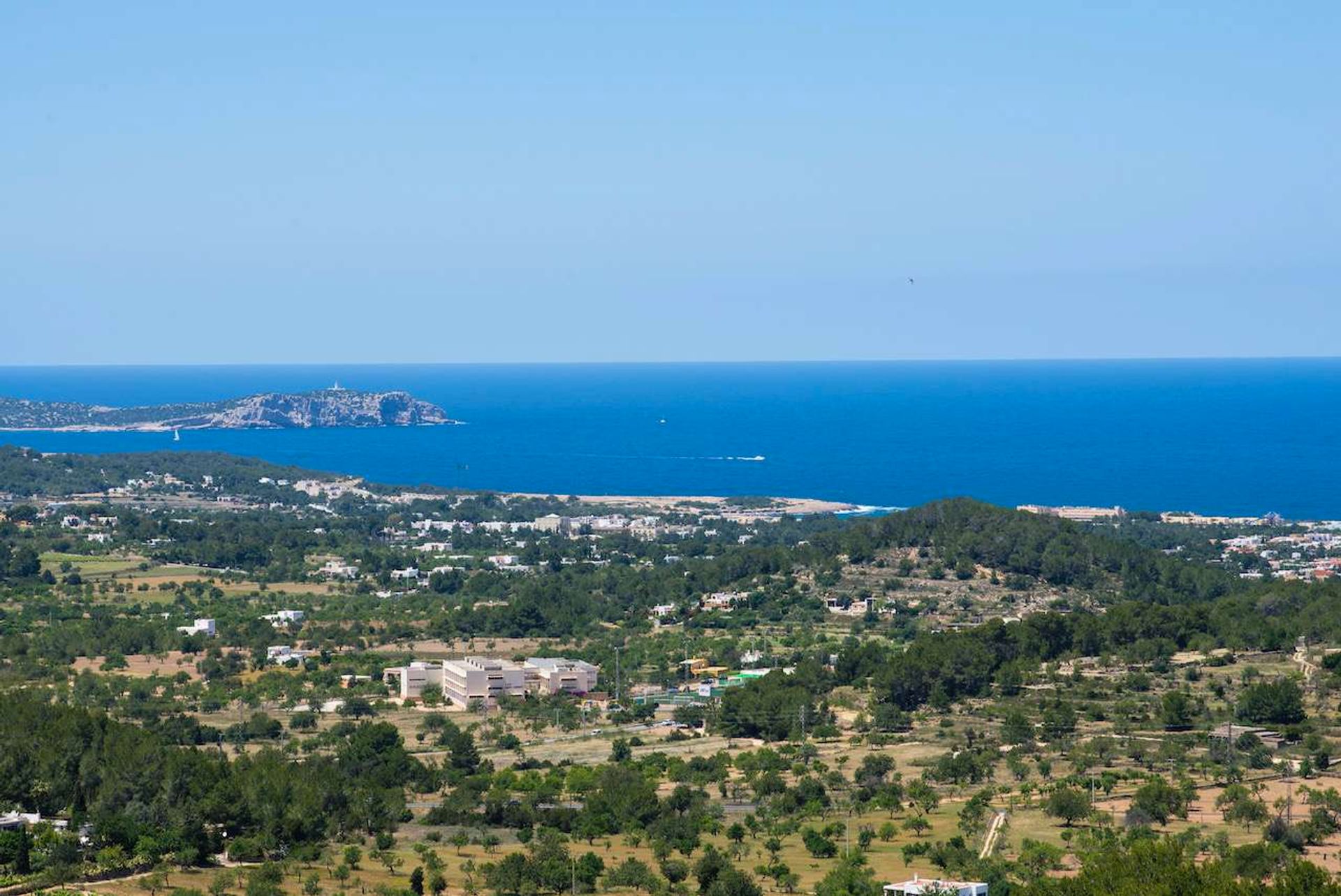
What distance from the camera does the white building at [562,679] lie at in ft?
193

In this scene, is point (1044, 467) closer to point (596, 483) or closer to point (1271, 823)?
point (596, 483)

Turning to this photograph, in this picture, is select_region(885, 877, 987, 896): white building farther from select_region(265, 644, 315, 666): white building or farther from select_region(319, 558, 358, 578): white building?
select_region(319, 558, 358, 578): white building

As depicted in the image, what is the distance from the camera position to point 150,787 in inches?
1485

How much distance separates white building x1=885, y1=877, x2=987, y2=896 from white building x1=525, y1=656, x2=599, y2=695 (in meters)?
25.6

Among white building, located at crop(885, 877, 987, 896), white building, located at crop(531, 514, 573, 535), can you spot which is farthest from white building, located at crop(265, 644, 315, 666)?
white building, located at crop(531, 514, 573, 535)

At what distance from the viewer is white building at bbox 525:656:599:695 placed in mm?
58906

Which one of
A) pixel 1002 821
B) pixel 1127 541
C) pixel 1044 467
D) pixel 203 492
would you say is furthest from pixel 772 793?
pixel 1044 467

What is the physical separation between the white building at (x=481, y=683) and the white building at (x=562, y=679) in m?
0.33

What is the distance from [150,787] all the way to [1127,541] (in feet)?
164

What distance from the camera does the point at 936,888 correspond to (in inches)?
1305

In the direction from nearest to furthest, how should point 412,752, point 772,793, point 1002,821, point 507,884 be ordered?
point 507,884 → point 1002,821 → point 772,793 → point 412,752

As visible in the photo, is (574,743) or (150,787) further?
(574,743)

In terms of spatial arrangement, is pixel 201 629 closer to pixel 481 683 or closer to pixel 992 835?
pixel 481 683

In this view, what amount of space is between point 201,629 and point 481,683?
14.9 m
